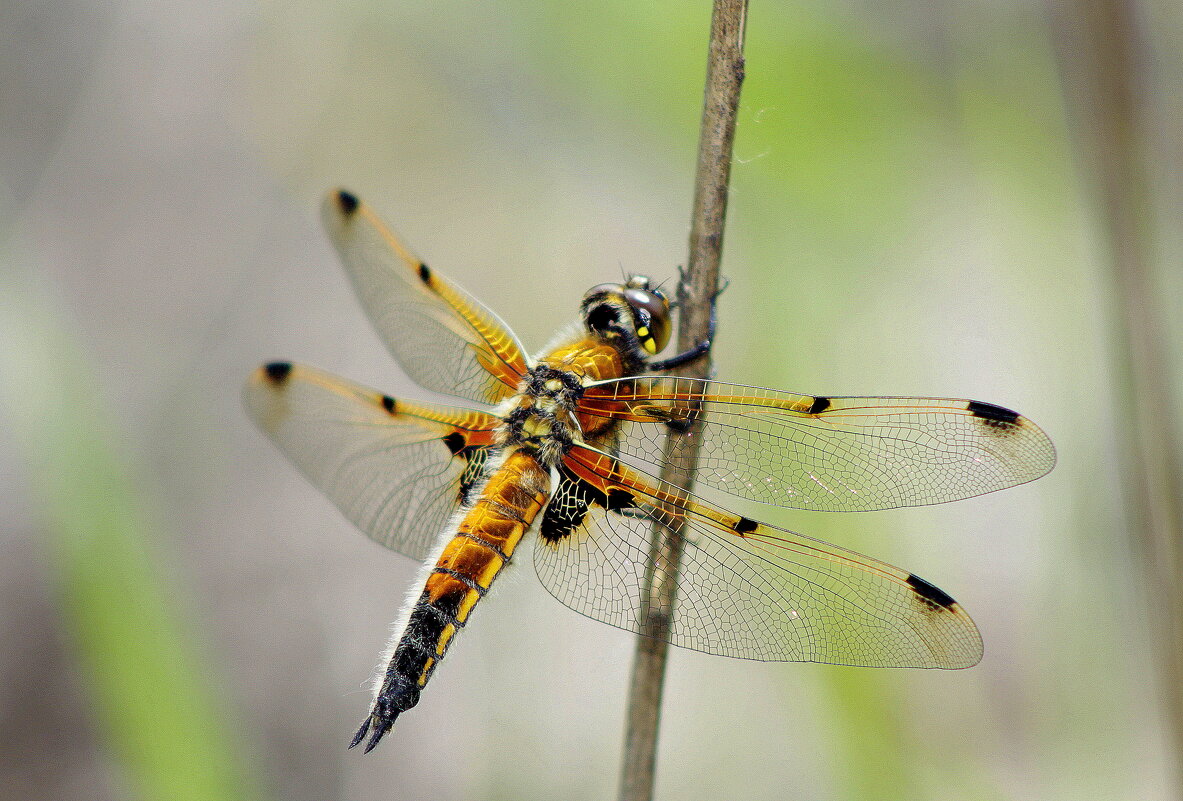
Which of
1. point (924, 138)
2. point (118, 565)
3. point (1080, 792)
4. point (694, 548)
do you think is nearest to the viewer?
point (694, 548)

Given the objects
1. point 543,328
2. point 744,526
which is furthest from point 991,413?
point 543,328

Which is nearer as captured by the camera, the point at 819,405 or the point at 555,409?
the point at 819,405

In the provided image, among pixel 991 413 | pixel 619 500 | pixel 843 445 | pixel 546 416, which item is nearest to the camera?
pixel 991 413

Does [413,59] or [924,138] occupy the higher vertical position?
[413,59]

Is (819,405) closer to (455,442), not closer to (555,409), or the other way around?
(555,409)

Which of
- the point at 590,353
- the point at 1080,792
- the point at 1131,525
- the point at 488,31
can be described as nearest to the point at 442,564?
the point at 590,353

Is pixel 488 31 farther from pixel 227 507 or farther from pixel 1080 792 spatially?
pixel 1080 792
